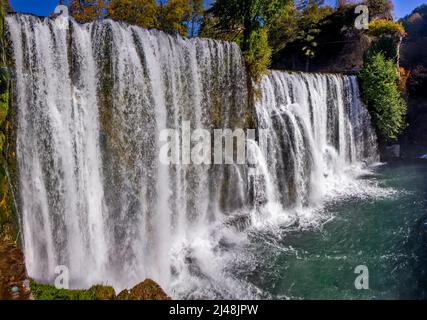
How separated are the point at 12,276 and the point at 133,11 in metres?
A: 23.3

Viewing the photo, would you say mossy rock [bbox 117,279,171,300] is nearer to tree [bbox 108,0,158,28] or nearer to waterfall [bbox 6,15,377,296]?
waterfall [bbox 6,15,377,296]

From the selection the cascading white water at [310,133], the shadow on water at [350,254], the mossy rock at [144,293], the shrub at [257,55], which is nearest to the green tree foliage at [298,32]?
the cascading white water at [310,133]

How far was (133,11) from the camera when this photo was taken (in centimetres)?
2367

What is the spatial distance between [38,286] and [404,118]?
2246cm

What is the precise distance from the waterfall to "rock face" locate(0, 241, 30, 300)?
6.91ft

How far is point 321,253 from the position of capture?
29.5 feet

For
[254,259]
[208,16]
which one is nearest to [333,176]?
[254,259]

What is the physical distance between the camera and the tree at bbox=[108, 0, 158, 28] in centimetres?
2325

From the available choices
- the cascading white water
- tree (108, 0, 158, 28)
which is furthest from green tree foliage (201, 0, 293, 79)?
tree (108, 0, 158, 28)

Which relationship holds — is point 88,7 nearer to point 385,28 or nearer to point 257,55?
point 257,55

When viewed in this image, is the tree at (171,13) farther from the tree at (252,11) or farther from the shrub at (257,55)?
the shrub at (257,55)

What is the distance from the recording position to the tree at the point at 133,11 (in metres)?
23.2

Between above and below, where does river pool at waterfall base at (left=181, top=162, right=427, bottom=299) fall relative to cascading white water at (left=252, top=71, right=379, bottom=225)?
below

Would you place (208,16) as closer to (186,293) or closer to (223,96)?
(223,96)
